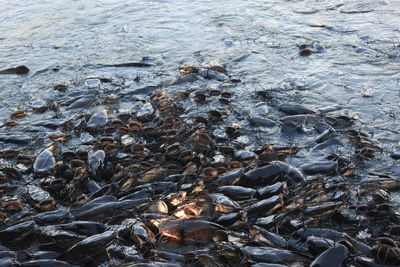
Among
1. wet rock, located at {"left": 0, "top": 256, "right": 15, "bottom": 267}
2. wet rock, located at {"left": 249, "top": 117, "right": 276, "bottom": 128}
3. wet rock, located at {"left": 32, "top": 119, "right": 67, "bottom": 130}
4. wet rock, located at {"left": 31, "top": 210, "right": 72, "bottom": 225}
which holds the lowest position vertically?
wet rock, located at {"left": 249, "top": 117, "right": 276, "bottom": 128}

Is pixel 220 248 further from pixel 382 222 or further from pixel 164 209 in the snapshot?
pixel 382 222

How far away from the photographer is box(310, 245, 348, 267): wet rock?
2.54m

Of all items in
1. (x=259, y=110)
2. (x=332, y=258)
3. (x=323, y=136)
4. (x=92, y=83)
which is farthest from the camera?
(x=92, y=83)

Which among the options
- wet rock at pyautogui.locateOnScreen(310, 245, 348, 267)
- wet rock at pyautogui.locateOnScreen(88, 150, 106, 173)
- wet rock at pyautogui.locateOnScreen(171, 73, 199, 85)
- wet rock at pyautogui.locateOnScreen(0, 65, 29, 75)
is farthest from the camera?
wet rock at pyautogui.locateOnScreen(0, 65, 29, 75)

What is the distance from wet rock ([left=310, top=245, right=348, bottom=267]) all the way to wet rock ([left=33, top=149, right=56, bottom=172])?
8.30 feet

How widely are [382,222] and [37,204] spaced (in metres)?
2.63

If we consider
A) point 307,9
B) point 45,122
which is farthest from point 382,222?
point 307,9

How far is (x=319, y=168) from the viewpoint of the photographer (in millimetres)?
3754

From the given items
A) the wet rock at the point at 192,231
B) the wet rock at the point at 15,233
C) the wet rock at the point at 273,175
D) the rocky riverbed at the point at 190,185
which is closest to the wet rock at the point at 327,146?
the rocky riverbed at the point at 190,185

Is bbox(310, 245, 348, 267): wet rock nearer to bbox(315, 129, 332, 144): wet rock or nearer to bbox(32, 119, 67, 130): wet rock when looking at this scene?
bbox(315, 129, 332, 144): wet rock

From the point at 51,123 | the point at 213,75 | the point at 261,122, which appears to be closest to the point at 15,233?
the point at 51,123

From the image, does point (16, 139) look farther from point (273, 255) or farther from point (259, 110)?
point (273, 255)

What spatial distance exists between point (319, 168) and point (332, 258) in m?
1.28

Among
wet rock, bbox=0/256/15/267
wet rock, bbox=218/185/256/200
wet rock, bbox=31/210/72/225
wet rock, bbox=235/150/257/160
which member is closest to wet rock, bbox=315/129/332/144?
wet rock, bbox=235/150/257/160
